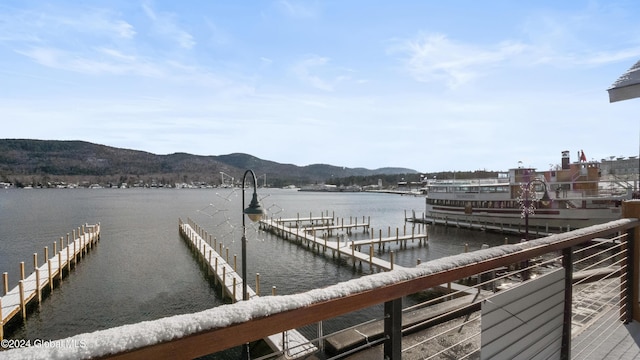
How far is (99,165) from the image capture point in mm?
162875

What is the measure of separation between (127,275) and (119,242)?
10921mm

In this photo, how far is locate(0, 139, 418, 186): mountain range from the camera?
146 meters

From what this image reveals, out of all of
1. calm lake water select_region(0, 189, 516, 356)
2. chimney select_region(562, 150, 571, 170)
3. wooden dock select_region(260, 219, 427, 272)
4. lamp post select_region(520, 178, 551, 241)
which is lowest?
calm lake water select_region(0, 189, 516, 356)

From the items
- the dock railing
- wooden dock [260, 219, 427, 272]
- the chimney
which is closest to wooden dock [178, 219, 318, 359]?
the dock railing

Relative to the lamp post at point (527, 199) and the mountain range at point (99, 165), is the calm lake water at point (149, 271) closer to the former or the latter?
the lamp post at point (527, 199)

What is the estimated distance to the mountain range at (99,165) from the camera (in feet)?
480

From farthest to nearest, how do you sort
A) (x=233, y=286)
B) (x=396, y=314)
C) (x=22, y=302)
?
(x=233, y=286) → (x=22, y=302) → (x=396, y=314)

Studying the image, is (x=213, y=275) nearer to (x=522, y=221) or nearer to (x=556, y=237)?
(x=556, y=237)

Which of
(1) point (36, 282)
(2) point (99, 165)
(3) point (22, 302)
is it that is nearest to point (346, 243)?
(1) point (36, 282)

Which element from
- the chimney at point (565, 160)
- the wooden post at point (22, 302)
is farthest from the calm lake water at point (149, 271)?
the chimney at point (565, 160)

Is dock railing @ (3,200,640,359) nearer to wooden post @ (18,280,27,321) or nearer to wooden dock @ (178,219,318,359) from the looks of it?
wooden dock @ (178,219,318,359)

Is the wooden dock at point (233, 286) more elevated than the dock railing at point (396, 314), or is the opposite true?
the dock railing at point (396, 314)

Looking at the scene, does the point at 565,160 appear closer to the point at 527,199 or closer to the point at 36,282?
the point at 527,199

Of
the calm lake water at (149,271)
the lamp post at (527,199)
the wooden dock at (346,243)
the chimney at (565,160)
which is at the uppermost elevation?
the chimney at (565,160)
